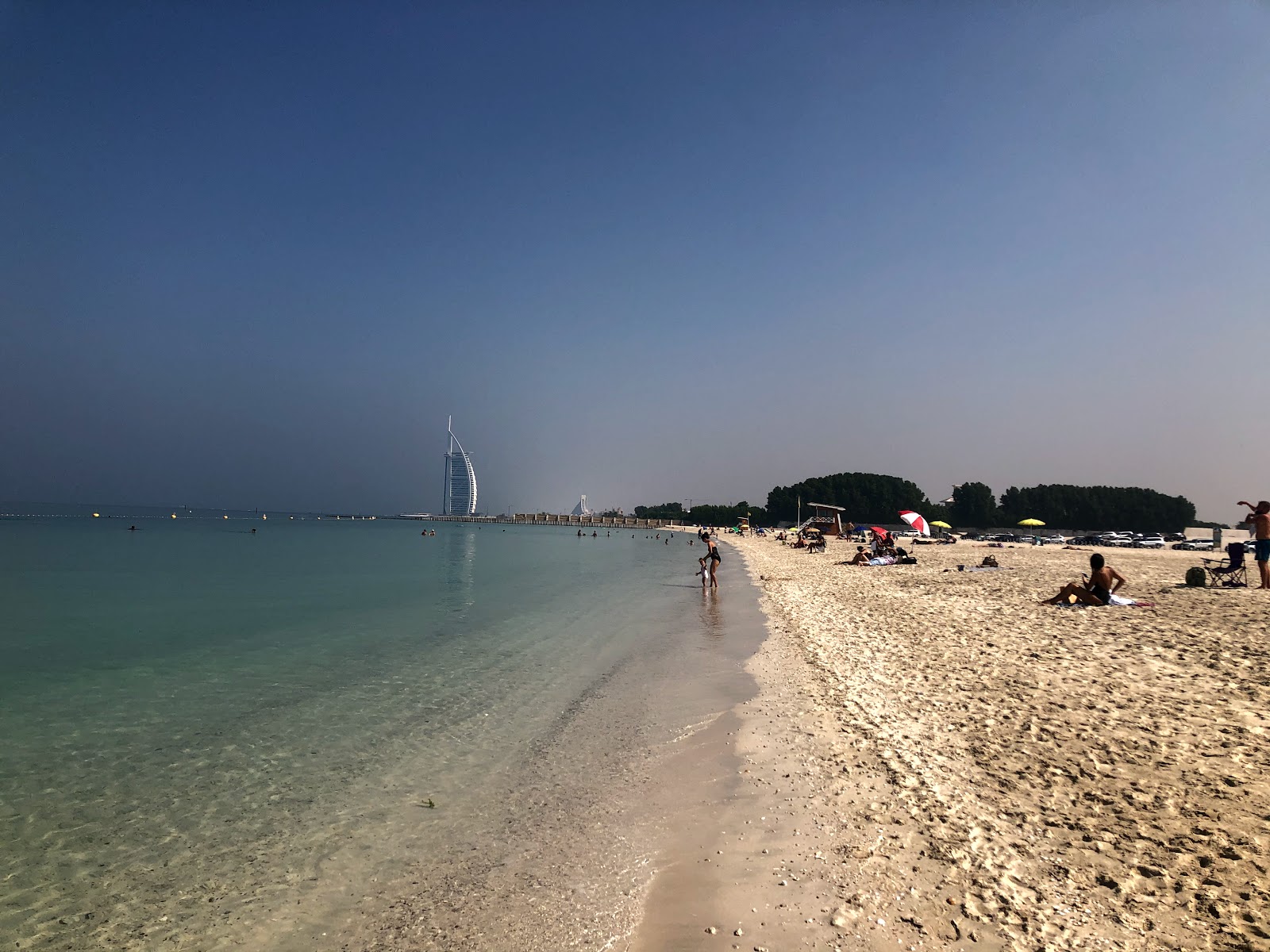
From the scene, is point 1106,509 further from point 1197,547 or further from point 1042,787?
point 1042,787

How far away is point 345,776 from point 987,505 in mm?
137090

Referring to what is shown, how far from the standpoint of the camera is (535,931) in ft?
13.1

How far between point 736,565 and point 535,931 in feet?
125

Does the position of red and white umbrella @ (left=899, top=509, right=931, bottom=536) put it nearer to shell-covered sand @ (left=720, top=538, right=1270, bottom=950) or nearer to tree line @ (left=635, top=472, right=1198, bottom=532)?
shell-covered sand @ (left=720, top=538, right=1270, bottom=950)

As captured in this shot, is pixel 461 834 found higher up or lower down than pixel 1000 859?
lower down

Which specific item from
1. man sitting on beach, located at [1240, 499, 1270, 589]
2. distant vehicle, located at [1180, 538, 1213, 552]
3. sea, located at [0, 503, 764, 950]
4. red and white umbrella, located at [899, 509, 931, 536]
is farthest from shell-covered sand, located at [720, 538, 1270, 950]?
distant vehicle, located at [1180, 538, 1213, 552]

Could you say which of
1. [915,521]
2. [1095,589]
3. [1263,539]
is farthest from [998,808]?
[915,521]

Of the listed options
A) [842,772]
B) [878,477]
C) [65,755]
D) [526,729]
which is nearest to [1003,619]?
[842,772]

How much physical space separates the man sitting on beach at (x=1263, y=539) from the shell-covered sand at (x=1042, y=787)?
16.6ft

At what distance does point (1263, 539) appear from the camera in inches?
621

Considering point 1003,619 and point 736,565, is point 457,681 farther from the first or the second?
point 736,565

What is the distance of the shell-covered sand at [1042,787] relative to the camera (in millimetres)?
3666

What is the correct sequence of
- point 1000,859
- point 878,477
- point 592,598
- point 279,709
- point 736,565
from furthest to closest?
1. point 878,477
2. point 736,565
3. point 592,598
4. point 279,709
5. point 1000,859

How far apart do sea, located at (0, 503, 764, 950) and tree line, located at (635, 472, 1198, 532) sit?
113m
